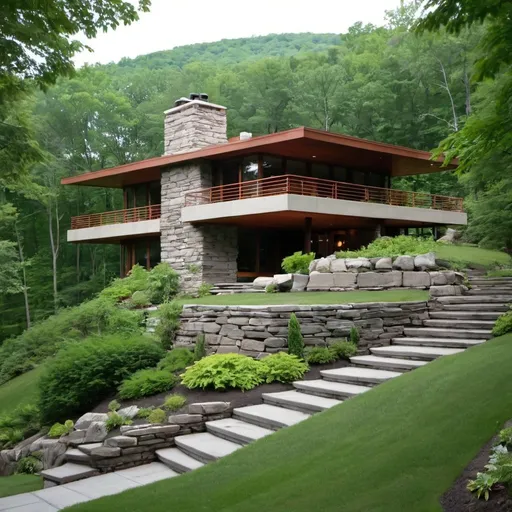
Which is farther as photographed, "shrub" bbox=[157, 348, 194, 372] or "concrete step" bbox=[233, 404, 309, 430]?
"shrub" bbox=[157, 348, 194, 372]

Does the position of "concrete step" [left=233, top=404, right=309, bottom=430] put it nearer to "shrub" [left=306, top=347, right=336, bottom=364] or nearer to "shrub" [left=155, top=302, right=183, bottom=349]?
"shrub" [left=306, top=347, right=336, bottom=364]

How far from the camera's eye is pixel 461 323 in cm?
1177

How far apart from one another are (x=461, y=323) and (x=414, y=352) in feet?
6.51

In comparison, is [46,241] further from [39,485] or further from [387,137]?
[39,485]

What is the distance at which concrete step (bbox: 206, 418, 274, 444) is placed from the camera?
26.4ft

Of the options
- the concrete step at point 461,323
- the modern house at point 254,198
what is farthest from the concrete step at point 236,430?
the modern house at point 254,198

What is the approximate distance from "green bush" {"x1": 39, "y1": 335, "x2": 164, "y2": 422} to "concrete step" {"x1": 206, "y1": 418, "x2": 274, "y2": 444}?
9.07 ft

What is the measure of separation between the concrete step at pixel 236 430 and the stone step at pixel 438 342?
13.9 feet

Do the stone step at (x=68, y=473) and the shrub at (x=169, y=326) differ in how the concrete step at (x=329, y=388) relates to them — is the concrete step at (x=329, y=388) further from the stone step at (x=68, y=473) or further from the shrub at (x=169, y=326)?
the shrub at (x=169, y=326)

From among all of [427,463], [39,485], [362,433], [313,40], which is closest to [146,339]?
[39,485]

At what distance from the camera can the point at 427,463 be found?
203 inches

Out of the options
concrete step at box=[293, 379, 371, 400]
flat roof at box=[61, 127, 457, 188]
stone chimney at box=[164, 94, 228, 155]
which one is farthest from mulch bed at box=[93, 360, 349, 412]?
stone chimney at box=[164, 94, 228, 155]

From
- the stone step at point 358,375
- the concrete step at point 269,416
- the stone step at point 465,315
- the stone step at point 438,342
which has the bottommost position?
the concrete step at point 269,416

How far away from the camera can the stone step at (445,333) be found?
10.8 m
